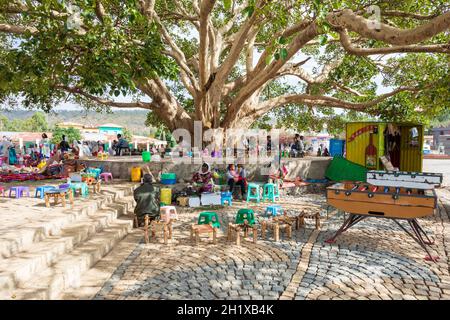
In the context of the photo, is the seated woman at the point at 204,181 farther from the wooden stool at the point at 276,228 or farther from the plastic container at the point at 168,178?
the wooden stool at the point at 276,228

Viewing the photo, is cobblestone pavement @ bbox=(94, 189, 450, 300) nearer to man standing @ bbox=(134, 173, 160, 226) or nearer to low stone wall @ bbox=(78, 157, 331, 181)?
man standing @ bbox=(134, 173, 160, 226)

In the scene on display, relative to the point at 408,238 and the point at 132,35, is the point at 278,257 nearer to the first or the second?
the point at 408,238

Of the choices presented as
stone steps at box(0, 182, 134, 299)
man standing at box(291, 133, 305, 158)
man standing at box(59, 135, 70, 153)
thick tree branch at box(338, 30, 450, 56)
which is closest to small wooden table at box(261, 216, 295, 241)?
stone steps at box(0, 182, 134, 299)

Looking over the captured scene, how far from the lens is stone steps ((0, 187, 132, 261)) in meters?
4.67

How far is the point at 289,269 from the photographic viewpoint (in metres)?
4.97

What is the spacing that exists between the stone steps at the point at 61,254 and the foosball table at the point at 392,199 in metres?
4.59

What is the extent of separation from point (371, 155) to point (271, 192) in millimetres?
4413

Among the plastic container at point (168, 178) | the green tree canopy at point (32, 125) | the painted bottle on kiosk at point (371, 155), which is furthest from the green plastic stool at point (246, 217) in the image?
the green tree canopy at point (32, 125)

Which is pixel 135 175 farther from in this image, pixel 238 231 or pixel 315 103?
pixel 315 103

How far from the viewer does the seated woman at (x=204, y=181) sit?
10023 mm

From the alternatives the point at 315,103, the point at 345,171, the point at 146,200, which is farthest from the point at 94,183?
the point at 315,103

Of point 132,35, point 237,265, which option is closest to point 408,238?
point 237,265

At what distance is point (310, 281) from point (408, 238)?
11.5 ft

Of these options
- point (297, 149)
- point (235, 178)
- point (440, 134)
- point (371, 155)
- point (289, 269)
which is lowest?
point (289, 269)
